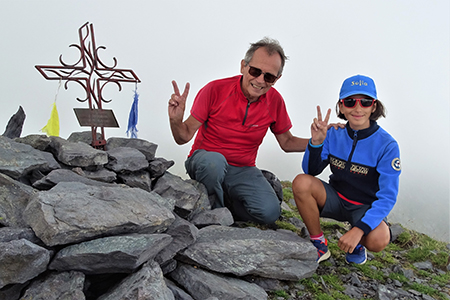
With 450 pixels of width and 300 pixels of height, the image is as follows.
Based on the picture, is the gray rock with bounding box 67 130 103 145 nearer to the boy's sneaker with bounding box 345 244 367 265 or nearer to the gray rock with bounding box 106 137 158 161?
the gray rock with bounding box 106 137 158 161

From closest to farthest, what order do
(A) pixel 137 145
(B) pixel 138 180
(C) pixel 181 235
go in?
(C) pixel 181 235 → (B) pixel 138 180 → (A) pixel 137 145

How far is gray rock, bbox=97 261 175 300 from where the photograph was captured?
2.55 m

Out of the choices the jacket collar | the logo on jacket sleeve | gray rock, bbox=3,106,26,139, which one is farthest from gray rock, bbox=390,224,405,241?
gray rock, bbox=3,106,26,139

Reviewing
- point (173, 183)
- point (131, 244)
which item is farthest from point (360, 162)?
point (131, 244)

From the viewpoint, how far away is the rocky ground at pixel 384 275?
389 cm

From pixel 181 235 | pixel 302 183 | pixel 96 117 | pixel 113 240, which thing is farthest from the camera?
pixel 96 117

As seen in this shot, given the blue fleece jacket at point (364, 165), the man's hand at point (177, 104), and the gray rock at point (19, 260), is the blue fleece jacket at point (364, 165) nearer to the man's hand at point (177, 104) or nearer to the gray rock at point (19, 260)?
the man's hand at point (177, 104)

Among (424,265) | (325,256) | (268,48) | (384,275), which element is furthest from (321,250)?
(268,48)

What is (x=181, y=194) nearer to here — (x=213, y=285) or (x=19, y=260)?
(x=213, y=285)

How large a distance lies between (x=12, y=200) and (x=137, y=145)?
2.40 metres

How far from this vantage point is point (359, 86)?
405cm

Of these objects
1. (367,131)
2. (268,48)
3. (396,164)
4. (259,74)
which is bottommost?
(396,164)

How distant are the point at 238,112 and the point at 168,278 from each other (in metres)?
2.83

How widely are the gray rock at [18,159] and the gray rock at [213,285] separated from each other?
2.13 meters
